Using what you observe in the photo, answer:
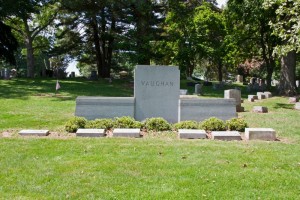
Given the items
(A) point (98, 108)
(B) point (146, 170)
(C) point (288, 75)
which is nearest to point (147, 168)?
(B) point (146, 170)

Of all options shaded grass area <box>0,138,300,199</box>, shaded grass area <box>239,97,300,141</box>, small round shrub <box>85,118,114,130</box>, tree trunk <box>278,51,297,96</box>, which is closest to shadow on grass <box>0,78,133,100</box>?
small round shrub <box>85,118,114,130</box>

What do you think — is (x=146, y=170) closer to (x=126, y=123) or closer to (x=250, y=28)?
(x=126, y=123)

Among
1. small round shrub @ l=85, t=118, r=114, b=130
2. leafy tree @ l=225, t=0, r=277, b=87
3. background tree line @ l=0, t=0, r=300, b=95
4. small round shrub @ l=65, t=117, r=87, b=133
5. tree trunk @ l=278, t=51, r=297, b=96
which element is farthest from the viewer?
background tree line @ l=0, t=0, r=300, b=95

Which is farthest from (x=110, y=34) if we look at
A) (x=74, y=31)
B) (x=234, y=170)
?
(x=234, y=170)

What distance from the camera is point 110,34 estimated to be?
104 ft

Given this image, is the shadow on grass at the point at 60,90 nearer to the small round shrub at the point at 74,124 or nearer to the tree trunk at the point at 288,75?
the small round shrub at the point at 74,124

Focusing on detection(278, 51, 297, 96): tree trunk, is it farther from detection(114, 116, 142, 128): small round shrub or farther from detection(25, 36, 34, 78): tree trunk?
detection(25, 36, 34, 78): tree trunk

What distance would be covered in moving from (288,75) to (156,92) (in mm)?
14270

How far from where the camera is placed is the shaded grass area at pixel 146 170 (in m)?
4.87

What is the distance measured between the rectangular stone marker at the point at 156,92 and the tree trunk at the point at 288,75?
1364 cm

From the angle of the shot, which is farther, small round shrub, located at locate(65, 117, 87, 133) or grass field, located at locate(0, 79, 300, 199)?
small round shrub, located at locate(65, 117, 87, 133)

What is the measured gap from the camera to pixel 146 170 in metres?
5.84

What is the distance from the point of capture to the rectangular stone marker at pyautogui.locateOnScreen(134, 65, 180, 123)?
11.6m

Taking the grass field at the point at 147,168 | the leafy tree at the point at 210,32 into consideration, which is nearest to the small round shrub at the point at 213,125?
the grass field at the point at 147,168
